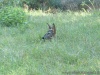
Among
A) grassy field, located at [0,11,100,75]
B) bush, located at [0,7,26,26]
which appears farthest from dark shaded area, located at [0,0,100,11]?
grassy field, located at [0,11,100,75]

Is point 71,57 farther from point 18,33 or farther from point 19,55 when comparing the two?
point 18,33

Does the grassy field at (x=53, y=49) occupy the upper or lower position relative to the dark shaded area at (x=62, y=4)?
lower

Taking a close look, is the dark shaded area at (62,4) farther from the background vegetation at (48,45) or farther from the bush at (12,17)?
the bush at (12,17)

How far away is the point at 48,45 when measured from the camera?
6961mm

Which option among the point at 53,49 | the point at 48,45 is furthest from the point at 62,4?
the point at 53,49

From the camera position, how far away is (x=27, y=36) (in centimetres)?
775

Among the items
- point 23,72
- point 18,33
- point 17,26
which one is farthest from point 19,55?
point 17,26

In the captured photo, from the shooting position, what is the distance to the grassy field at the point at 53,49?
5.69 meters

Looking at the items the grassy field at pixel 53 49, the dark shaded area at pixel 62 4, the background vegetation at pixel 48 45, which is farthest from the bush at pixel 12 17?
the dark shaded area at pixel 62 4

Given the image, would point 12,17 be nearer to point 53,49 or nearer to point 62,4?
point 53,49

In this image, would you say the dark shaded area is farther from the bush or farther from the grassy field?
the grassy field

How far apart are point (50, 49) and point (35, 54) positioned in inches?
14.3

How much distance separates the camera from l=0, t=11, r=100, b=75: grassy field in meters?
5.69

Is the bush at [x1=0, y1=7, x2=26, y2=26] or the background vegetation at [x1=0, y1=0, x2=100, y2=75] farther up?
the bush at [x1=0, y1=7, x2=26, y2=26]
